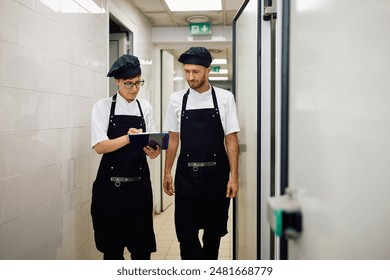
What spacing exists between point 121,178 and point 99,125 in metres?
0.33

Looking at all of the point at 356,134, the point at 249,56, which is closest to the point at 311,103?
the point at 356,134

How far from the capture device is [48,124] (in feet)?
6.38

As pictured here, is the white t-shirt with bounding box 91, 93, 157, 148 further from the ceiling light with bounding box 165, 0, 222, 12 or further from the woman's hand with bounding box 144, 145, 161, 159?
the ceiling light with bounding box 165, 0, 222, 12

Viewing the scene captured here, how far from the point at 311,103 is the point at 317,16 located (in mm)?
189

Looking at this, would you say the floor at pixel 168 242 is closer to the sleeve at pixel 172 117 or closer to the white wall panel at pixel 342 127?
the sleeve at pixel 172 117

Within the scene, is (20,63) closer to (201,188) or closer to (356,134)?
(201,188)

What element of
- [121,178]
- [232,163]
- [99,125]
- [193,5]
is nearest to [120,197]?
[121,178]

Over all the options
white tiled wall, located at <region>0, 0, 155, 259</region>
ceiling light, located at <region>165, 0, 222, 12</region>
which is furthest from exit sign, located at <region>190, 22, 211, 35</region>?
white tiled wall, located at <region>0, 0, 155, 259</region>

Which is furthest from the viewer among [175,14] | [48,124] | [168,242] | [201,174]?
[175,14]

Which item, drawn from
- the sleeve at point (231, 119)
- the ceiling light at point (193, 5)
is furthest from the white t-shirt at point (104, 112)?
the ceiling light at point (193, 5)

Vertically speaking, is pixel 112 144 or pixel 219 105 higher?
pixel 219 105

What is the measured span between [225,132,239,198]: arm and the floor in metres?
1.02

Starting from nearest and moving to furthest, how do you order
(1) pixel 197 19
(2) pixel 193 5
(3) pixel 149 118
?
(3) pixel 149 118 → (2) pixel 193 5 → (1) pixel 197 19

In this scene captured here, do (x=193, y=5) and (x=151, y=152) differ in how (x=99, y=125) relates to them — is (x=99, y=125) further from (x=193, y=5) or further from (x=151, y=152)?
(x=193, y=5)
